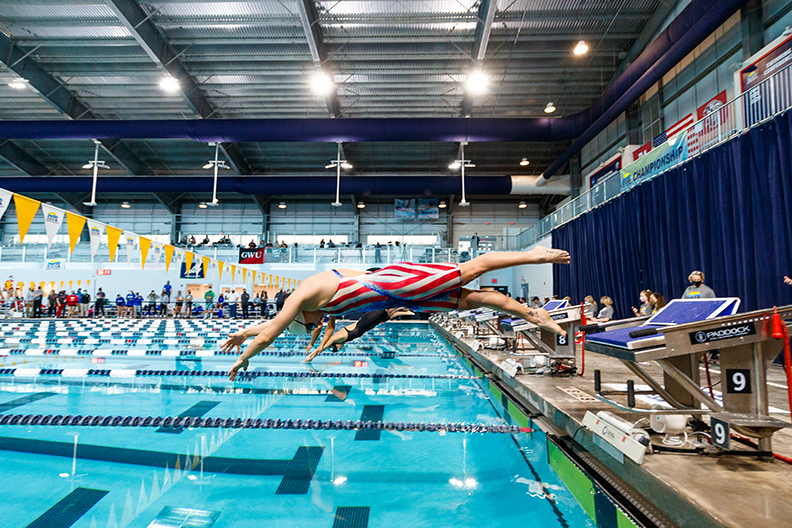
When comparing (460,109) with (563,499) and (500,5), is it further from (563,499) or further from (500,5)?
(563,499)

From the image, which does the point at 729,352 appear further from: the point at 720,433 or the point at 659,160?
the point at 659,160

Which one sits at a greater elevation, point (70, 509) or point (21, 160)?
point (21, 160)

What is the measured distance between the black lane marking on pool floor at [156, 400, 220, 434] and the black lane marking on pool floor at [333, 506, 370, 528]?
1.93 m

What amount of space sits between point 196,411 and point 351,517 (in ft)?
8.36

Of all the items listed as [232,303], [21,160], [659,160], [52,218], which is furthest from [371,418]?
[21,160]

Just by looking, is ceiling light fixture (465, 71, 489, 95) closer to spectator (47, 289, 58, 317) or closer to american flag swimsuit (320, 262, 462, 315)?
american flag swimsuit (320, 262, 462, 315)

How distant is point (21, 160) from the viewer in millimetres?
18688

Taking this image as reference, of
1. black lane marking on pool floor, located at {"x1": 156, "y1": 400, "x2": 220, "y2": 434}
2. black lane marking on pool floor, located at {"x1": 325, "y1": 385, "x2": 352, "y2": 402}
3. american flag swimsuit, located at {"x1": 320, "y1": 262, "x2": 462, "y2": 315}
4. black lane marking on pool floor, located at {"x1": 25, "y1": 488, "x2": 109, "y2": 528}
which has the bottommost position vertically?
black lane marking on pool floor, located at {"x1": 25, "y1": 488, "x2": 109, "y2": 528}

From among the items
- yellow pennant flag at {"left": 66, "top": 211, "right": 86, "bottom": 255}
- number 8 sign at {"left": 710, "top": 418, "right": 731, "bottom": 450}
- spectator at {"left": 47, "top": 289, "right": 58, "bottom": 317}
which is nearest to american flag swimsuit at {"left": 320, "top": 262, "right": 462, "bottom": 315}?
number 8 sign at {"left": 710, "top": 418, "right": 731, "bottom": 450}

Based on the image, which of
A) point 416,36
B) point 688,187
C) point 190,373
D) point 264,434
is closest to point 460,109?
point 416,36

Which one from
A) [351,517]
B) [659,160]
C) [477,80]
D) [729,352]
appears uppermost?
[477,80]

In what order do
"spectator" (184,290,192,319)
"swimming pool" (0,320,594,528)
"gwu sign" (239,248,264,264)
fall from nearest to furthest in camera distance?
"swimming pool" (0,320,594,528), "spectator" (184,290,192,319), "gwu sign" (239,248,264,264)

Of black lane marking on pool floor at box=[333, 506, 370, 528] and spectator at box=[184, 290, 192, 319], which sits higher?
spectator at box=[184, 290, 192, 319]

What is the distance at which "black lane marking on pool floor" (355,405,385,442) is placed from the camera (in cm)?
329
